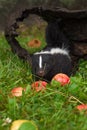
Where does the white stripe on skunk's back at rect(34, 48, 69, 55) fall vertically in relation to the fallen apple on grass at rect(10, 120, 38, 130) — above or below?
above

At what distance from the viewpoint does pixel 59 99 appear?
4180 mm

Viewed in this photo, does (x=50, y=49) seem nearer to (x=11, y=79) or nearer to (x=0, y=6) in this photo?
(x=11, y=79)

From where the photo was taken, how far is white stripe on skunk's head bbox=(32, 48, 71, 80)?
18.0 ft

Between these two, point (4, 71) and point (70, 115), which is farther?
point (4, 71)

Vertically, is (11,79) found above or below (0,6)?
below

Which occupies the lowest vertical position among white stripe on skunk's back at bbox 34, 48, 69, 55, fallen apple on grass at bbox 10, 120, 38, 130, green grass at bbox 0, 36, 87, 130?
green grass at bbox 0, 36, 87, 130

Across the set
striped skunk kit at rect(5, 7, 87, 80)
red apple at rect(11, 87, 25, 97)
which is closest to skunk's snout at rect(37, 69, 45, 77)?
striped skunk kit at rect(5, 7, 87, 80)

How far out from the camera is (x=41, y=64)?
5.52 meters

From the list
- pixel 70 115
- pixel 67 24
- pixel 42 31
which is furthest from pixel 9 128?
pixel 42 31

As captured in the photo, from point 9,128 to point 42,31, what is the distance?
6325 mm

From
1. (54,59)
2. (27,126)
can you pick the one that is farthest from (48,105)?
(54,59)

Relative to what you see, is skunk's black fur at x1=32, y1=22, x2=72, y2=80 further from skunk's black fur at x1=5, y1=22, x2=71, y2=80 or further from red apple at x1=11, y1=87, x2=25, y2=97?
red apple at x1=11, y1=87, x2=25, y2=97

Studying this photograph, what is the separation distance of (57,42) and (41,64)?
1.04 metres

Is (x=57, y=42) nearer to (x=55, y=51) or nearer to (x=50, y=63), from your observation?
(x=55, y=51)
